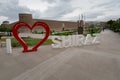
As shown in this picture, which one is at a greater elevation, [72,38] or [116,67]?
[72,38]

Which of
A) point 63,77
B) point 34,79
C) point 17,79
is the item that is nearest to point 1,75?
point 17,79

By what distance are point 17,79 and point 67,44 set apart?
24.8 feet

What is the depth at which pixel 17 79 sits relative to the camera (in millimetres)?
4648

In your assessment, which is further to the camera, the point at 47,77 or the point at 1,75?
the point at 1,75

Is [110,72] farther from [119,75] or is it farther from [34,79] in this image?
[34,79]

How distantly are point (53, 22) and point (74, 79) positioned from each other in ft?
202

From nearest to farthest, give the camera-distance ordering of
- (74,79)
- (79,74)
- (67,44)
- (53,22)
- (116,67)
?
1. (74,79)
2. (79,74)
3. (116,67)
4. (67,44)
5. (53,22)

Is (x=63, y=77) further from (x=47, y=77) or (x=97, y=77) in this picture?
(x=97, y=77)

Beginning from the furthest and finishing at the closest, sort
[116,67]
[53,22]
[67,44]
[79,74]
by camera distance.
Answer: [53,22] → [67,44] → [116,67] → [79,74]

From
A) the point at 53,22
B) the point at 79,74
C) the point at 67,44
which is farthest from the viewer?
the point at 53,22

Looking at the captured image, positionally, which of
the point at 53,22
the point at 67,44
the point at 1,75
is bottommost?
the point at 1,75

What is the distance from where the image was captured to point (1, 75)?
515cm

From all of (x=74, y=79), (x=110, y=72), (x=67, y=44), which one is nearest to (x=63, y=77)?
(x=74, y=79)

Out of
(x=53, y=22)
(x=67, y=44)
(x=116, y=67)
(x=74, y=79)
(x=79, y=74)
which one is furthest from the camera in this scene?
(x=53, y=22)
